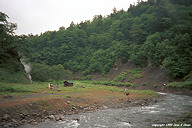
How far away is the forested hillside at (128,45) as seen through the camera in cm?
3606

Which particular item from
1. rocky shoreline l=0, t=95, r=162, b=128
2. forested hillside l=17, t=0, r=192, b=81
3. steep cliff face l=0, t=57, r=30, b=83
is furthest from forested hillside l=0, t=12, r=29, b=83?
rocky shoreline l=0, t=95, r=162, b=128

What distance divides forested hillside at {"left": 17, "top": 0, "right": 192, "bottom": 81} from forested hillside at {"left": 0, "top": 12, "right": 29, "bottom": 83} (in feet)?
9.67

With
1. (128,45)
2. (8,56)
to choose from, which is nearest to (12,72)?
(8,56)

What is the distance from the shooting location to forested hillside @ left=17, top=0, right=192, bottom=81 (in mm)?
36056

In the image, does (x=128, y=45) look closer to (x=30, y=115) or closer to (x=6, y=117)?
(x=30, y=115)

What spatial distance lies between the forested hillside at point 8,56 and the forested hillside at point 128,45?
2947mm

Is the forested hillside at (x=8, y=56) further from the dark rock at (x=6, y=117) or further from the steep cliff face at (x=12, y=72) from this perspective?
the dark rock at (x=6, y=117)

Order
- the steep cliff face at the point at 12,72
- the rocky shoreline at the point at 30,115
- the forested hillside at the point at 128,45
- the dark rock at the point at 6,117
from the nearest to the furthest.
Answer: the rocky shoreline at the point at 30,115 < the dark rock at the point at 6,117 < the forested hillside at the point at 128,45 < the steep cliff face at the point at 12,72

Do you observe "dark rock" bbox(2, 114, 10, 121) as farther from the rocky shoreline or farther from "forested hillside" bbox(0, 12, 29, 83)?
"forested hillside" bbox(0, 12, 29, 83)

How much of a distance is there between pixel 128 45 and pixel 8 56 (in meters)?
61.1

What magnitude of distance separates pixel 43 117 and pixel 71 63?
81.4 m

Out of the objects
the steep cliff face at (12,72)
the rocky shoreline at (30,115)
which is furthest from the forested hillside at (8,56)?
the rocky shoreline at (30,115)

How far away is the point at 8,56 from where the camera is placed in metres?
40.3

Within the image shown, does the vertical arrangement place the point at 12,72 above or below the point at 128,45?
below
